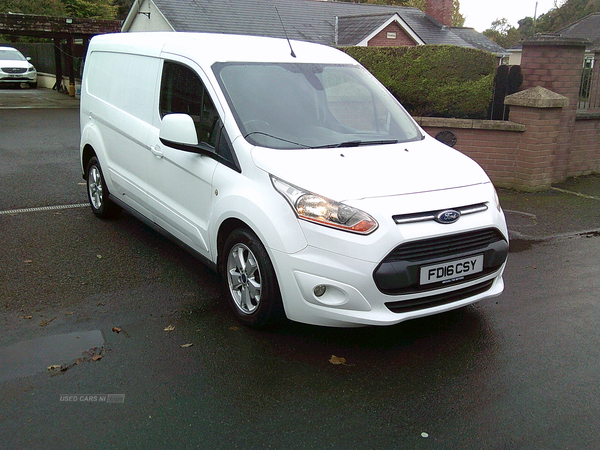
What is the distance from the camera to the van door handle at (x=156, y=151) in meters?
5.32

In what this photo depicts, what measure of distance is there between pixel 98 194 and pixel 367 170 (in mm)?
4043

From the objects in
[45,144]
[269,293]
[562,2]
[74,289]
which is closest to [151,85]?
[74,289]

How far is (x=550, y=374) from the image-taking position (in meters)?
3.90

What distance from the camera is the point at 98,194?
23.4 feet

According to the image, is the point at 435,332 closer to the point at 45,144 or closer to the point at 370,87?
the point at 370,87

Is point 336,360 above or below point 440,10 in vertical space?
below

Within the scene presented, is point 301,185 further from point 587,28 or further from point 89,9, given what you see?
point 587,28

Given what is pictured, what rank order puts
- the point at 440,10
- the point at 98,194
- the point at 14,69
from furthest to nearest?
the point at 440,10, the point at 14,69, the point at 98,194

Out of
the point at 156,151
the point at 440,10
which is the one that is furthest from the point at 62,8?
the point at 156,151

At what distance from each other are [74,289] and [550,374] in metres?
3.70

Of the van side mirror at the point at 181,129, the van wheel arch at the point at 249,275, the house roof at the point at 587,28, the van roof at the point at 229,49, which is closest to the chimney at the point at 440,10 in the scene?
the house roof at the point at 587,28

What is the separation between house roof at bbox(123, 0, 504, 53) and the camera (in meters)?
29.4

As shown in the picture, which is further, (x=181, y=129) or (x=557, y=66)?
(x=557, y=66)

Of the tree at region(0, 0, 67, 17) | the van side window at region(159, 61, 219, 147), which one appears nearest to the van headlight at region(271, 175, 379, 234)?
the van side window at region(159, 61, 219, 147)
